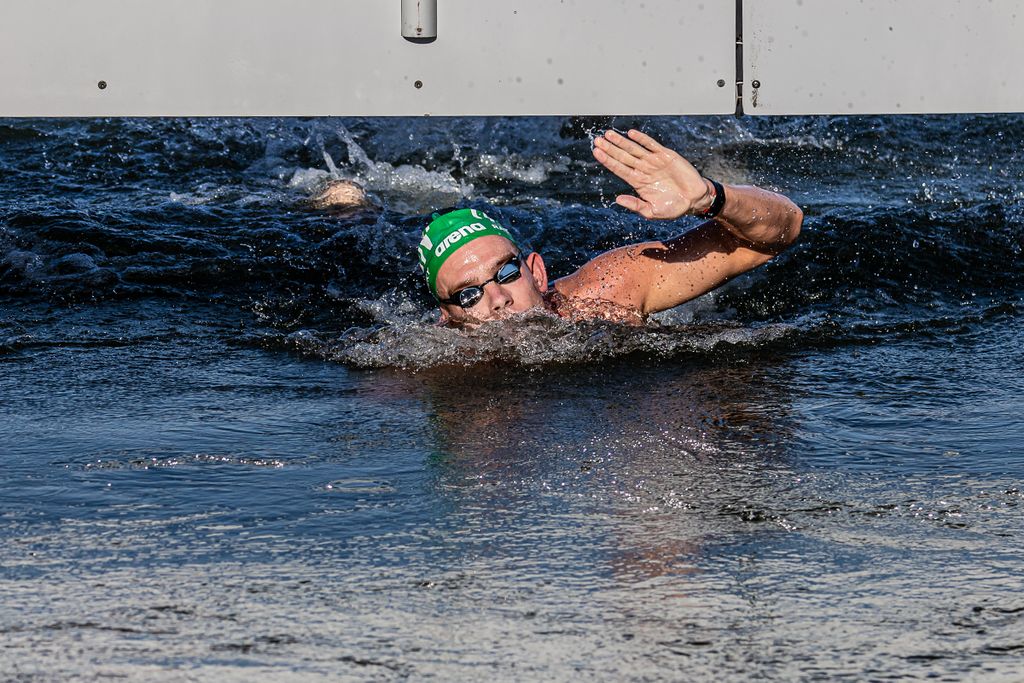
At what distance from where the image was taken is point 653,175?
4.05 metres

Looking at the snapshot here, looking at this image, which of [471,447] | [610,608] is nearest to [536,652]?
[610,608]

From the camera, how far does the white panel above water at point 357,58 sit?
5426 mm

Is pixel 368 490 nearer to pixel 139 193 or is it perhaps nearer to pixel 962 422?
pixel 962 422

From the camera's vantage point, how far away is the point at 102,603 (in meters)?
2.28

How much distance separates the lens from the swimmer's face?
4812 millimetres

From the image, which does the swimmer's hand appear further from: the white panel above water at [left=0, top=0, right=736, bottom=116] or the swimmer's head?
the white panel above water at [left=0, top=0, right=736, bottom=116]

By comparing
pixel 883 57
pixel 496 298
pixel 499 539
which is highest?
pixel 883 57

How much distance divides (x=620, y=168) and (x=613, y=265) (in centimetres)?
108

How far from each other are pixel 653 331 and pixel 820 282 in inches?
67.4

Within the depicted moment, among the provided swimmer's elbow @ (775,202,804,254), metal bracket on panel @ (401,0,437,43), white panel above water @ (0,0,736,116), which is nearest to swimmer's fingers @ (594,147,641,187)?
swimmer's elbow @ (775,202,804,254)

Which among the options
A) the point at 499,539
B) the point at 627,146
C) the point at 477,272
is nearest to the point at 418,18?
the point at 477,272

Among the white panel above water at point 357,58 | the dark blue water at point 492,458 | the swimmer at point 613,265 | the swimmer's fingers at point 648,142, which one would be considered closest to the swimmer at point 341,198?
the dark blue water at point 492,458

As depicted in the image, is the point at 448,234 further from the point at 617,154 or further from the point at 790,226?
the point at 790,226

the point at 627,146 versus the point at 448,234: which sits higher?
the point at 627,146
